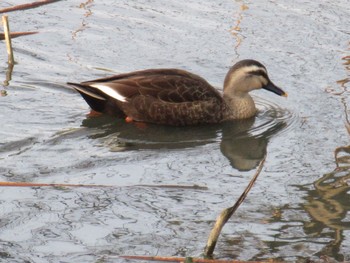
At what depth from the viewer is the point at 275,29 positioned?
1234 cm

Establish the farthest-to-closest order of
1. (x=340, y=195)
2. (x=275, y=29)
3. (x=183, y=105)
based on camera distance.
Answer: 1. (x=275, y=29)
2. (x=183, y=105)
3. (x=340, y=195)

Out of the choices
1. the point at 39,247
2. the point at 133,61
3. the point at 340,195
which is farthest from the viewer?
the point at 133,61

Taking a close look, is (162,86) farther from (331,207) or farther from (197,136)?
(331,207)

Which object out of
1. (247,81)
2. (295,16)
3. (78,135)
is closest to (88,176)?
(78,135)

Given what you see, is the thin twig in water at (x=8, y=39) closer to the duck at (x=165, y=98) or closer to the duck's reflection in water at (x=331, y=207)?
the duck at (x=165, y=98)

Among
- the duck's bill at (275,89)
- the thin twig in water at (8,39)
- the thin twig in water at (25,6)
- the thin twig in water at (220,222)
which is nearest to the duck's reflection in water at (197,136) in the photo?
the duck's bill at (275,89)

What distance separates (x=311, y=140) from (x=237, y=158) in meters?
0.78

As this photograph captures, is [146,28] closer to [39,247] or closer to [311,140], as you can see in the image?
[311,140]

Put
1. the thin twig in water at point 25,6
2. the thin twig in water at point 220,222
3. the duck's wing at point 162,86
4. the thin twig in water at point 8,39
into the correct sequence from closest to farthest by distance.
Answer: the thin twig in water at point 220,222 → the duck's wing at point 162,86 → the thin twig in water at point 8,39 → the thin twig in water at point 25,6

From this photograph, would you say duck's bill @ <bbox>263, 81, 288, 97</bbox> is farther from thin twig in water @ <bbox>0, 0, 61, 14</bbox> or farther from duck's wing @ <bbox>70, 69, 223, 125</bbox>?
thin twig in water @ <bbox>0, 0, 61, 14</bbox>

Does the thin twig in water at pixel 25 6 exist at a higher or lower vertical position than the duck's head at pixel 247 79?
lower

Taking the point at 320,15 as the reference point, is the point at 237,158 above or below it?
below

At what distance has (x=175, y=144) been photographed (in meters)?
9.48

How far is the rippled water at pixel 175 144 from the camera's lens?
716cm
